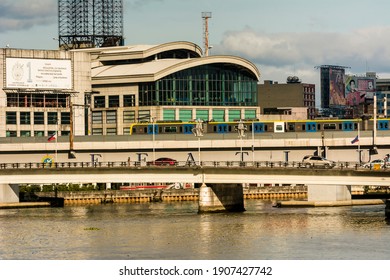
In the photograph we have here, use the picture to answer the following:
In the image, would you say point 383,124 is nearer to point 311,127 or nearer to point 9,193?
point 311,127

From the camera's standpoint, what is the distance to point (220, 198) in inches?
5428

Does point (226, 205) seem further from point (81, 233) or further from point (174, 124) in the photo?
point (174, 124)

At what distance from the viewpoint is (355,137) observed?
17062cm

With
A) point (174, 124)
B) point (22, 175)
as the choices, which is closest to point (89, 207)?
point (22, 175)

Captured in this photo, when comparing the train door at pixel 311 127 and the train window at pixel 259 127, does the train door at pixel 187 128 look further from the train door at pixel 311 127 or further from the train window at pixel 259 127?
the train door at pixel 311 127

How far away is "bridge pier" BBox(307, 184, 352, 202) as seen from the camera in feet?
468

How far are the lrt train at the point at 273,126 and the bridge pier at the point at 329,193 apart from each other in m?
30.2

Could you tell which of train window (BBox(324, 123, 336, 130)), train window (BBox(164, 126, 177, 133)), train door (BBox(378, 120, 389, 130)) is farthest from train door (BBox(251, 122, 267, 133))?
train door (BBox(378, 120, 389, 130))

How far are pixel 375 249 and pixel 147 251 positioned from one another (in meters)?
18.7

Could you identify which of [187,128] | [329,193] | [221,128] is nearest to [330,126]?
[221,128]

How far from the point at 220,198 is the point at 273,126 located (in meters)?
45.4

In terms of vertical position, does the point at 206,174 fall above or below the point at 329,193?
above

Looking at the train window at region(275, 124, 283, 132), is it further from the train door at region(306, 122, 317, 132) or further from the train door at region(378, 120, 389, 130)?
the train door at region(378, 120, 389, 130)

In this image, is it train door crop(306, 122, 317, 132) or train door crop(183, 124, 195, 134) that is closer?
train door crop(306, 122, 317, 132)
